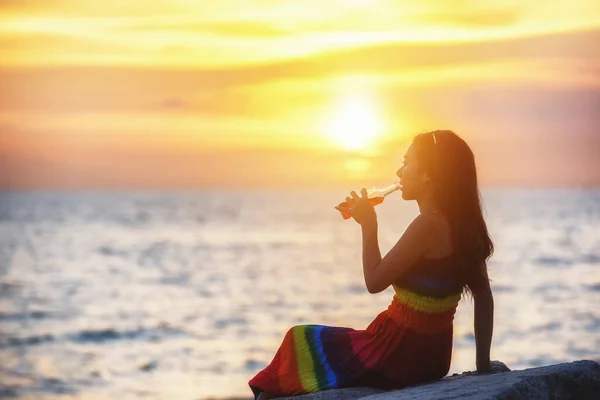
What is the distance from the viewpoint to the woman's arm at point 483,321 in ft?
16.7

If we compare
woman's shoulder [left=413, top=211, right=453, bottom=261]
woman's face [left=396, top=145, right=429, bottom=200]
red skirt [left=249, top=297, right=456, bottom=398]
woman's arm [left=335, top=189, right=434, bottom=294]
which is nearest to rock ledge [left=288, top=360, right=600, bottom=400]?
red skirt [left=249, top=297, right=456, bottom=398]

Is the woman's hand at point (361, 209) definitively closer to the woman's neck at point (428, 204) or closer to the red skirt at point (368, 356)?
the woman's neck at point (428, 204)

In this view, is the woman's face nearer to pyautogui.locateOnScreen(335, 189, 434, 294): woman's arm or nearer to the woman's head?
the woman's head

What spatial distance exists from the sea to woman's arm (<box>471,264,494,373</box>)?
2.53ft

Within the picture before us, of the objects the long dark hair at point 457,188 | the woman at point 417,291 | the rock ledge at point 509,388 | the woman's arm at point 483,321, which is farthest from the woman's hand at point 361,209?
the rock ledge at point 509,388

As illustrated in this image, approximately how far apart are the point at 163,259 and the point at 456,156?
3681cm

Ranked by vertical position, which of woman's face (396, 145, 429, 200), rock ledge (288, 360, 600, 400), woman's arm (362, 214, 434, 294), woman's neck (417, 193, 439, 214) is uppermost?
woman's face (396, 145, 429, 200)

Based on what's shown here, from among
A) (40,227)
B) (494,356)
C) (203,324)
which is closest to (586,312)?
(494,356)

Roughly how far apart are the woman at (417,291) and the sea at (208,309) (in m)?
0.81

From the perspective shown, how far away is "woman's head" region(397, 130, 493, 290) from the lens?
16.2ft

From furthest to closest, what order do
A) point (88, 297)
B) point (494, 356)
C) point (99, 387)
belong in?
point (88, 297)
point (494, 356)
point (99, 387)

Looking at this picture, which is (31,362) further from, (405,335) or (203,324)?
(405,335)

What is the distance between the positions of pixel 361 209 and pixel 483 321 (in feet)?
3.23

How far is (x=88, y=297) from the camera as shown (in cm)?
2688
